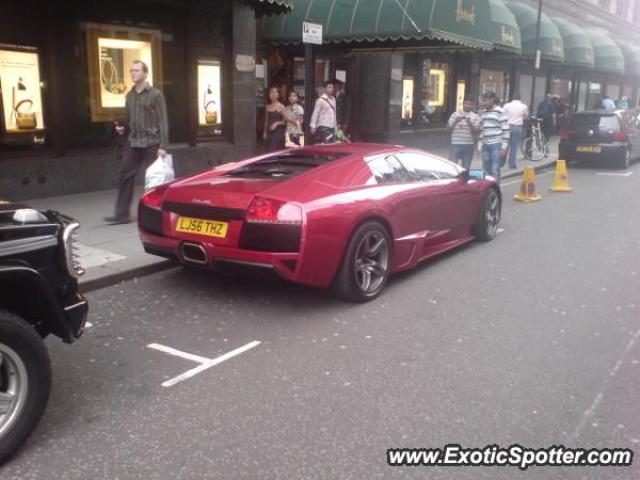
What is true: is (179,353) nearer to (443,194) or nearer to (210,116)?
(443,194)

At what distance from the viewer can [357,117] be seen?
55.5 ft

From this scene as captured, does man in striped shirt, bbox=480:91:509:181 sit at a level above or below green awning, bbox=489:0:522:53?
below

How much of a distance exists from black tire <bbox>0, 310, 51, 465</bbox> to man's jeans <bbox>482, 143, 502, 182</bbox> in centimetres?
967

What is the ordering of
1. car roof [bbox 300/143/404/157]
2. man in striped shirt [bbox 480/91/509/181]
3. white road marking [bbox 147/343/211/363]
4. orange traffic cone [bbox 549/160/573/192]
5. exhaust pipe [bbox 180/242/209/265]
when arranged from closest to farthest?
white road marking [bbox 147/343/211/363], exhaust pipe [bbox 180/242/209/265], car roof [bbox 300/143/404/157], man in striped shirt [bbox 480/91/509/181], orange traffic cone [bbox 549/160/573/192]

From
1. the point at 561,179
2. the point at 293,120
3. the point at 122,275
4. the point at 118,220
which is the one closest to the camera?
the point at 122,275

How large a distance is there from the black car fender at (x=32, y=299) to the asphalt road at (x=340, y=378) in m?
0.55

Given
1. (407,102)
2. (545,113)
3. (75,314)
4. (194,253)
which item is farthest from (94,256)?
(545,113)

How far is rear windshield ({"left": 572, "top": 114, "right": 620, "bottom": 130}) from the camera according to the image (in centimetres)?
1614

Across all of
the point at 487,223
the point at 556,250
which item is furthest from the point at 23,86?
the point at 556,250

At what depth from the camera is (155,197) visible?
547cm

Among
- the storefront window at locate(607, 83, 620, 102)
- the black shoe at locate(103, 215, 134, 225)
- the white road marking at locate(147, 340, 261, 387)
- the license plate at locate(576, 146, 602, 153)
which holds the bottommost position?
the white road marking at locate(147, 340, 261, 387)

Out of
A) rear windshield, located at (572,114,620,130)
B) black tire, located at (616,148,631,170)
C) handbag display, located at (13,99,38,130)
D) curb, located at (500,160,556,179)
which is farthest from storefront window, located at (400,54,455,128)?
handbag display, located at (13,99,38,130)

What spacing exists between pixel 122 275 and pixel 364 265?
228 centimetres

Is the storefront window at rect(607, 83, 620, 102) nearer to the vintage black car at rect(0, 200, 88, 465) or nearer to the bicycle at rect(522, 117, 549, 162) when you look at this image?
the bicycle at rect(522, 117, 549, 162)
